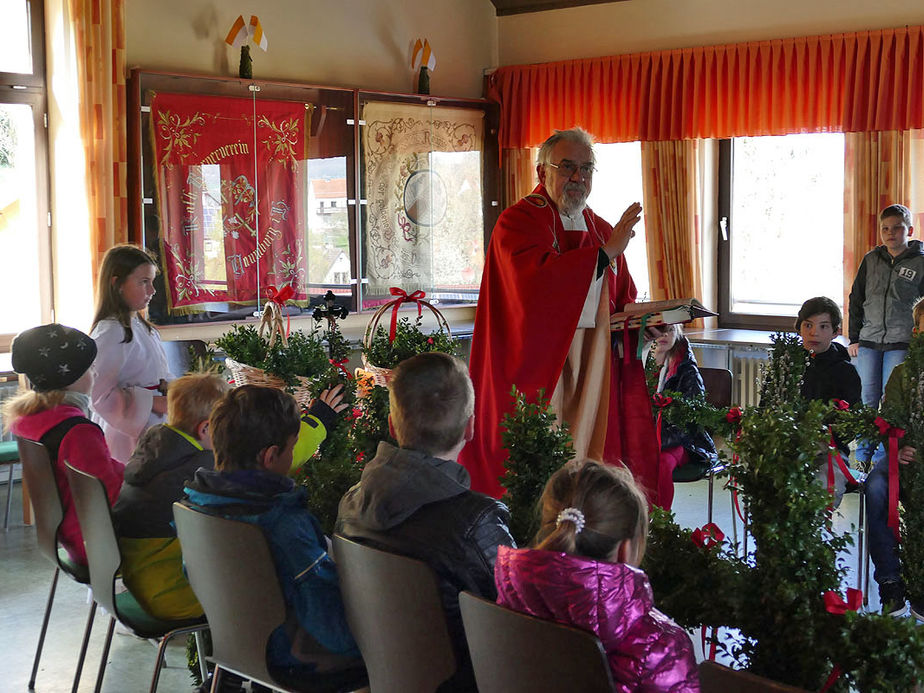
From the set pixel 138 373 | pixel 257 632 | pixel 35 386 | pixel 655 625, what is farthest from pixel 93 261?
pixel 655 625

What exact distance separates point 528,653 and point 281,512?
88 centimetres

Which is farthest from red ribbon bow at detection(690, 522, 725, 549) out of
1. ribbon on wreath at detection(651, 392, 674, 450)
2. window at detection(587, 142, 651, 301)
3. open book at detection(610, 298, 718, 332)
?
window at detection(587, 142, 651, 301)

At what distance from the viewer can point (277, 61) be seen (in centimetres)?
666

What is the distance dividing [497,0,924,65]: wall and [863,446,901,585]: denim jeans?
11.5 feet

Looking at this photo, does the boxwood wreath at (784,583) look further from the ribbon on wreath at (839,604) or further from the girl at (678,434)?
the girl at (678,434)

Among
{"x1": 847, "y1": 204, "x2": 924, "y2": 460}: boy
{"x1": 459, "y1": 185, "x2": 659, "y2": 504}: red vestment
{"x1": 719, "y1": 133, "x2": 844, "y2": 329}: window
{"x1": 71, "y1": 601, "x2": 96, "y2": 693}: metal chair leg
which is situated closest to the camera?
{"x1": 71, "y1": 601, "x2": 96, "y2": 693}: metal chair leg

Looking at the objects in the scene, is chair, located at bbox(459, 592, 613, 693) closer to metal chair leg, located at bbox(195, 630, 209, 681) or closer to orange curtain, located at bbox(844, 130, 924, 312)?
metal chair leg, located at bbox(195, 630, 209, 681)

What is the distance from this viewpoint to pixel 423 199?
7.41m

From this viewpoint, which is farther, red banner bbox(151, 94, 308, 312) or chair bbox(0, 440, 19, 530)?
red banner bbox(151, 94, 308, 312)

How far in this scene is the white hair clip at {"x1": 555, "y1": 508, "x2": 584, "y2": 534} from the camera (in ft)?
5.88

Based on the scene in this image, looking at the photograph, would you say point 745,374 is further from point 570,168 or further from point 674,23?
point 570,168

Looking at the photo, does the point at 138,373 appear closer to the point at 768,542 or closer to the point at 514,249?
the point at 514,249

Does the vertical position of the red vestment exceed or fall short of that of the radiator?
it exceeds it

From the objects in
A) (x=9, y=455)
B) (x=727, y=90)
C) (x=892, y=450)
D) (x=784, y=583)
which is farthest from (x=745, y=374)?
(x=784, y=583)
